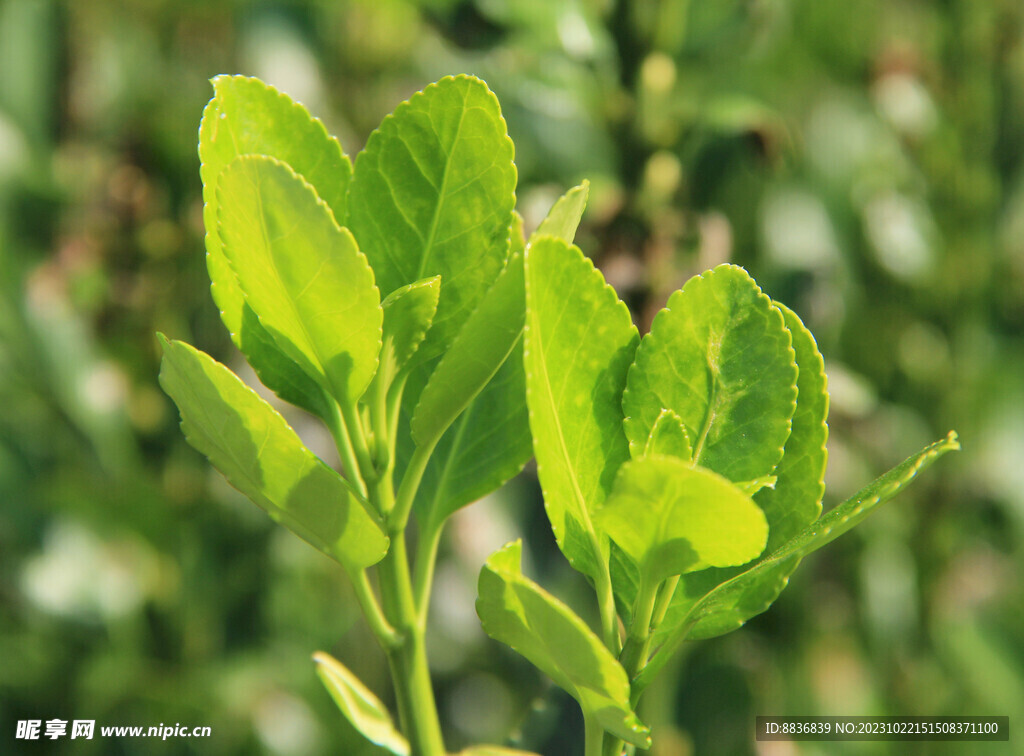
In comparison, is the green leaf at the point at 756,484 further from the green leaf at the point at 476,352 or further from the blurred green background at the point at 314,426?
the blurred green background at the point at 314,426

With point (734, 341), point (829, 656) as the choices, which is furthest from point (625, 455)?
point (829, 656)

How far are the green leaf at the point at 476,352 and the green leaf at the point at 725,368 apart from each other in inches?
1.1

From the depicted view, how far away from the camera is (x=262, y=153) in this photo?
21 cm

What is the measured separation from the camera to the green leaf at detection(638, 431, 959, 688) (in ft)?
0.57

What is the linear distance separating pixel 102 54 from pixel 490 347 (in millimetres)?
746

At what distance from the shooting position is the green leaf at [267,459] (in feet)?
0.59

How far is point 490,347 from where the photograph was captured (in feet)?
0.61

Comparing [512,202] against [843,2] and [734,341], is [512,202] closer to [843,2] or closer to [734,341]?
[734,341]

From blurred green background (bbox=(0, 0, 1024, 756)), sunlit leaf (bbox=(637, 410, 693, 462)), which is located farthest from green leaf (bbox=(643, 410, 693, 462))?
blurred green background (bbox=(0, 0, 1024, 756))

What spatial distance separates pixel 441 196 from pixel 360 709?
0.11 m

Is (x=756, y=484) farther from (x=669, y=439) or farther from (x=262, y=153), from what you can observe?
(x=262, y=153)

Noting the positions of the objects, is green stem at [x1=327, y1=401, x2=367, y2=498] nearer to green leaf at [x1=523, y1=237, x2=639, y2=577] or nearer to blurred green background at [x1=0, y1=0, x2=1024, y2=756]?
green leaf at [x1=523, y1=237, x2=639, y2=577]

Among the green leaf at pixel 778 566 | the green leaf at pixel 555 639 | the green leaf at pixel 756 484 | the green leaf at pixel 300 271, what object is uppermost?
the green leaf at pixel 300 271

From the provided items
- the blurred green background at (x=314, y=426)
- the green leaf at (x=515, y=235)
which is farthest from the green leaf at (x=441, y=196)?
the blurred green background at (x=314, y=426)
